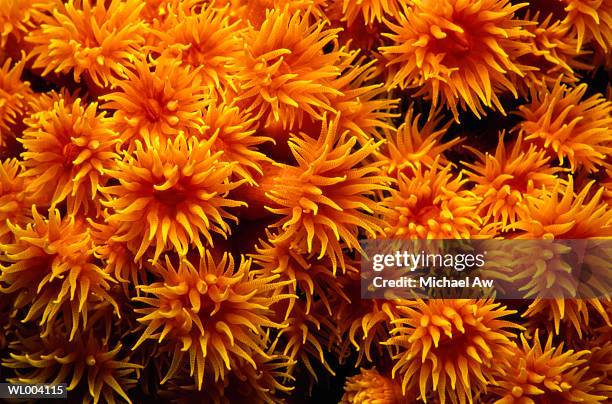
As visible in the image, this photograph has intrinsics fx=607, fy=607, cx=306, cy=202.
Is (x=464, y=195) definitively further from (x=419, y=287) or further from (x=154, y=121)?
(x=154, y=121)

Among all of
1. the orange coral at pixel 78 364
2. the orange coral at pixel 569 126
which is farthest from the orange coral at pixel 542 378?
the orange coral at pixel 78 364

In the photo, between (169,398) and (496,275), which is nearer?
(496,275)

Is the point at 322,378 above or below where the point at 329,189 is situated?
below

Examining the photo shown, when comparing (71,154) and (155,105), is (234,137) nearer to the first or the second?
(155,105)

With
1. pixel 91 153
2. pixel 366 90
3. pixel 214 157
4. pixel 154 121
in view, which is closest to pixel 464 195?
pixel 366 90

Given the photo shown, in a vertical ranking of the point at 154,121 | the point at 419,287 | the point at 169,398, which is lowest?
the point at 169,398

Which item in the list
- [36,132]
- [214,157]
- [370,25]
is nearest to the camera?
[214,157]

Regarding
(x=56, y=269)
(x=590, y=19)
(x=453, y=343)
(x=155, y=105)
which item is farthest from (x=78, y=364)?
(x=590, y=19)

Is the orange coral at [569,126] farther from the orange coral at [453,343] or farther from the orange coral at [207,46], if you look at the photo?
the orange coral at [207,46]
